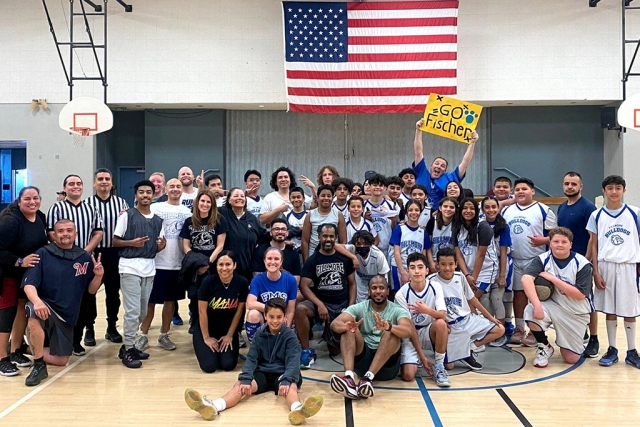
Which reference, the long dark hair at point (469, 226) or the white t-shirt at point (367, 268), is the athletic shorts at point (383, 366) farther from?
the long dark hair at point (469, 226)

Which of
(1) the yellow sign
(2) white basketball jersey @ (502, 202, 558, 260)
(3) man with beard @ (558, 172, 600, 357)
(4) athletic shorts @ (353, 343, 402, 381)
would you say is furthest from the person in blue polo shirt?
(4) athletic shorts @ (353, 343, 402, 381)

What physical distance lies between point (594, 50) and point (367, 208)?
9.00 meters

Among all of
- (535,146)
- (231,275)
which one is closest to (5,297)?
(231,275)

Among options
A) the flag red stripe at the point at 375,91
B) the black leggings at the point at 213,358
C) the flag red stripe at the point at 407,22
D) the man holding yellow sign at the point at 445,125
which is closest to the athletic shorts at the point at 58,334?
the black leggings at the point at 213,358

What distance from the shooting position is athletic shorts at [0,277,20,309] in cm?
524

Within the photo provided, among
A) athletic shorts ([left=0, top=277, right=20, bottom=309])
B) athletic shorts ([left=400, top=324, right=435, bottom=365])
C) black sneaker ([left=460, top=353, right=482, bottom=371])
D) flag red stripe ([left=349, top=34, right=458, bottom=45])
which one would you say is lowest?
black sneaker ([left=460, top=353, right=482, bottom=371])

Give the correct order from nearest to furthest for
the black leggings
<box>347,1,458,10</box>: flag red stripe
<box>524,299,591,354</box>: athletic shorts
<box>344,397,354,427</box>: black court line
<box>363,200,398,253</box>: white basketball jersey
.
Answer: <box>344,397,354,427</box>: black court line → the black leggings → <box>524,299,591,354</box>: athletic shorts → <box>363,200,398,253</box>: white basketball jersey → <box>347,1,458,10</box>: flag red stripe

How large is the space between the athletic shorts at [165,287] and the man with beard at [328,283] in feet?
4.39

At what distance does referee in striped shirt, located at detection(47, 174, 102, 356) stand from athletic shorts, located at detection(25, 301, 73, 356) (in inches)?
17.7

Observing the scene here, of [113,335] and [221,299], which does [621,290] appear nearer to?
[221,299]

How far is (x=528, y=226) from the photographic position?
6227 mm

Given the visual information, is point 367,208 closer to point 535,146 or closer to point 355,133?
point 355,133

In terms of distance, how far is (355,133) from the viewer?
13914mm

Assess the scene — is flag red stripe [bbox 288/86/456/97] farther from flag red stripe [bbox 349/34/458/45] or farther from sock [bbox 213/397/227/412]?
sock [bbox 213/397/227/412]
